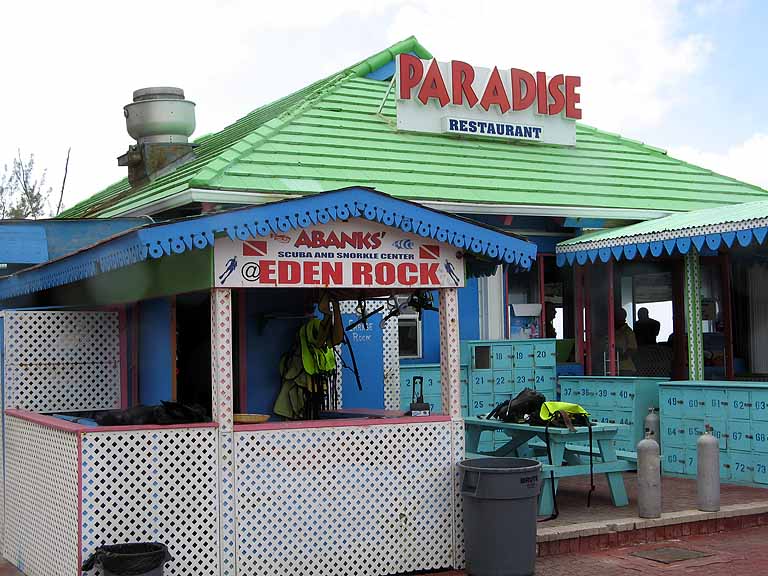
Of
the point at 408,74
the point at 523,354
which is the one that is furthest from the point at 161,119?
the point at 523,354

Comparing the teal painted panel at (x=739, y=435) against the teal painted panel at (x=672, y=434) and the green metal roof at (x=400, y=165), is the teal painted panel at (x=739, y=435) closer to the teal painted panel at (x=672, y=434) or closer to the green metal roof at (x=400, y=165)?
the teal painted panel at (x=672, y=434)

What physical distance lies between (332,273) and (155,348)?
12.1 ft

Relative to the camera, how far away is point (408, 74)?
16.0 m

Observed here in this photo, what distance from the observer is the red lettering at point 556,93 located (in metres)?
17.4

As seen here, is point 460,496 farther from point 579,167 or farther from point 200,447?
point 579,167

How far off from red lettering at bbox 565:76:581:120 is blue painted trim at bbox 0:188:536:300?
Answer: 27.9ft

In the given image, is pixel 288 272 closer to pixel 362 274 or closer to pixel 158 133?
pixel 362 274

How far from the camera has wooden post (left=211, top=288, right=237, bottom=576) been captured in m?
8.28

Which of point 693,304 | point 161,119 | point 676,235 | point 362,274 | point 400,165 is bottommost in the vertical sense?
point 693,304

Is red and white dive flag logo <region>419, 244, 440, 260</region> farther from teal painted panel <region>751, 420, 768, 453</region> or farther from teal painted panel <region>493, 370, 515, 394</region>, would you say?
teal painted panel <region>493, 370, 515, 394</region>

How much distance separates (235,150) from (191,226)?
583 centimetres

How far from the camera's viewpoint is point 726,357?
16.4 meters

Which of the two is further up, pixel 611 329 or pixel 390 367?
pixel 611 329

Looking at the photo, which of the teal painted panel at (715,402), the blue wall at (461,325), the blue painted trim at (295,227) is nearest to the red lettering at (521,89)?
the blue wall at (461,325)
